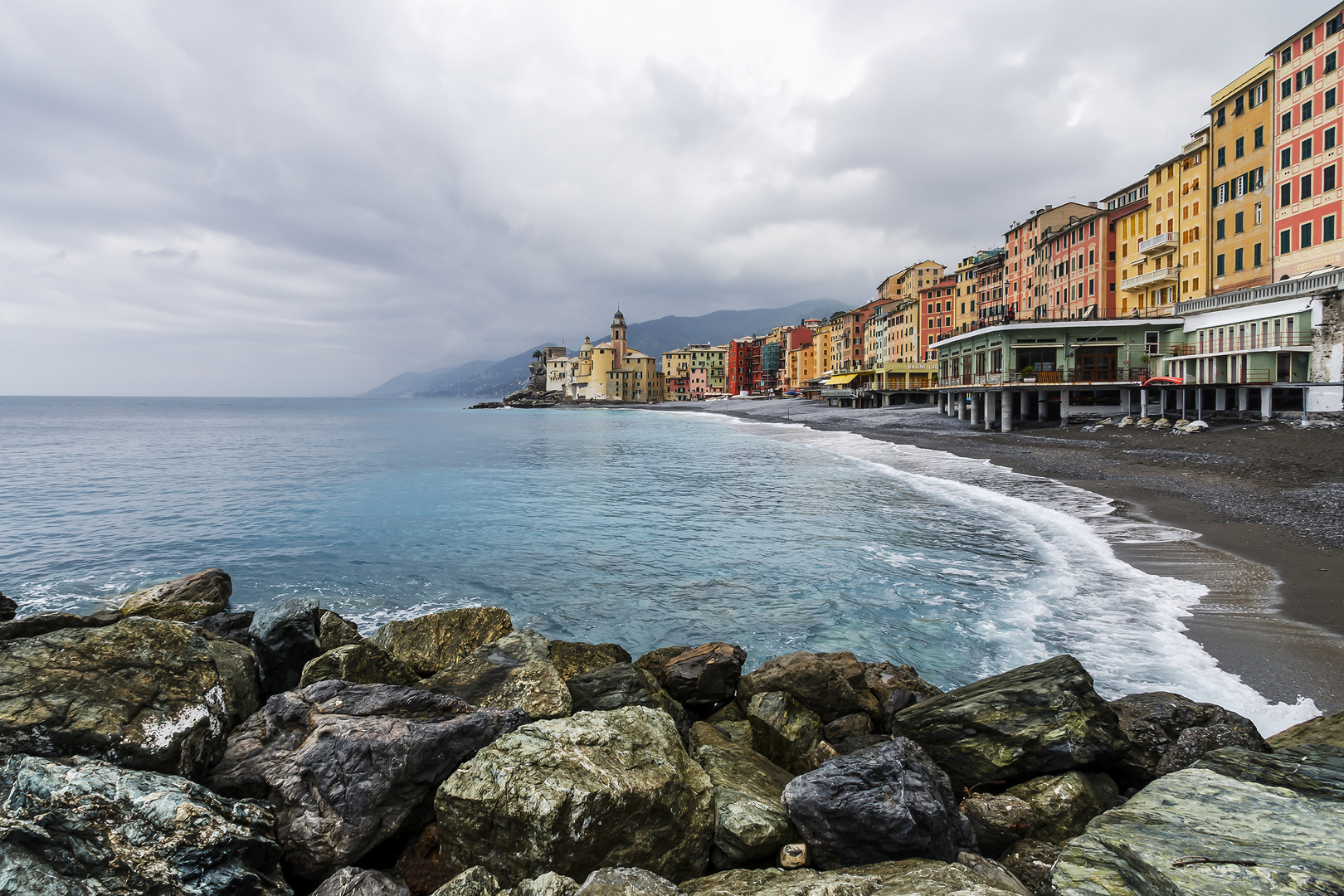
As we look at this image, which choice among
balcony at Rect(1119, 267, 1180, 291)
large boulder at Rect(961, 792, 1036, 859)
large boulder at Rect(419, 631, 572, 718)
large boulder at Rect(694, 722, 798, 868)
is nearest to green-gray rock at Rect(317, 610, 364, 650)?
large boulder at Rect(419, 631, 572, 718)

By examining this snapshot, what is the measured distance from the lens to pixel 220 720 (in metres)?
5.40

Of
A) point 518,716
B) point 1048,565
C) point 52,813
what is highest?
point 52,813

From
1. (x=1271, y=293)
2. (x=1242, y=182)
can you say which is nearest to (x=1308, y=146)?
(x=1242, y=182)

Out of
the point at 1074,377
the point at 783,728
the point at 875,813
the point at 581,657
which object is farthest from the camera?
the point at 1074,377

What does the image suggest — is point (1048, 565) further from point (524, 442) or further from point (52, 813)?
point (524, 442)

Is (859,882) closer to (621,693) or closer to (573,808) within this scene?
(573,808)

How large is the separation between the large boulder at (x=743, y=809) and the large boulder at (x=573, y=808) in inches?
5.3

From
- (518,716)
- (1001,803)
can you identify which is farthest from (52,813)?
(1001,803)

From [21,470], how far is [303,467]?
18.1m

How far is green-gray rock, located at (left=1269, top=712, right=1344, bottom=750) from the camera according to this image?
5223 millimetres

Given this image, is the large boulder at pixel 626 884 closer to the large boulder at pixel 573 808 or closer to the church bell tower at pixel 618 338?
the large boulder at pixel 573 808

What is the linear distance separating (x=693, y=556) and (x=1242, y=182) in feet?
176

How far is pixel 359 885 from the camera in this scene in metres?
4.09

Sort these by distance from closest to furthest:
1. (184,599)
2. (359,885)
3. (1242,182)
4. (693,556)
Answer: (359,885)
(184,599)
(693,556)
(1242,182)
